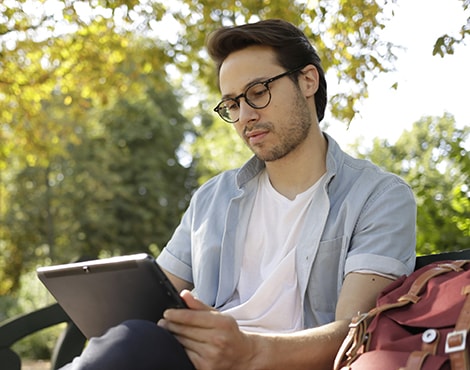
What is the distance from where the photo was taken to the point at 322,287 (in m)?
2.79

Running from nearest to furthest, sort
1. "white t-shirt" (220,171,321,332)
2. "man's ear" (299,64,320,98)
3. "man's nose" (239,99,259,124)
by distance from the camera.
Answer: "white t-shirt" (220,171,321,332) < "man's nose" (239,99,259,124) < "man's ear" (299,64,320,98)

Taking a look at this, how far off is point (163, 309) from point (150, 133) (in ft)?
108

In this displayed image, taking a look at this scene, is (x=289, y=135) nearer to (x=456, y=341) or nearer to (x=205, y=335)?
(x=205, y=335)

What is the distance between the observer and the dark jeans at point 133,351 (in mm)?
2035

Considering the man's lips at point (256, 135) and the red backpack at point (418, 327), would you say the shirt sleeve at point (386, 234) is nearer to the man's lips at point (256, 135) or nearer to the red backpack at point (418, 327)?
the red backpack at point (418, 327)

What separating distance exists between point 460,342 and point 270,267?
103 cm

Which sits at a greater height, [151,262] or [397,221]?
[151,262]

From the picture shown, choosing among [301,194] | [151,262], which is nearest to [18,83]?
[301,194]

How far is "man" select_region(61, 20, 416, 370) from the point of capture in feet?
8.82

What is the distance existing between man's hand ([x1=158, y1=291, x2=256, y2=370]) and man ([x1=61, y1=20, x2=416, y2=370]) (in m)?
0.26

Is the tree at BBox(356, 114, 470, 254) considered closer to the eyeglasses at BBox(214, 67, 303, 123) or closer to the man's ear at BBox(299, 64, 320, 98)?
the man's ear at BBox(299, 64, 320, 98)

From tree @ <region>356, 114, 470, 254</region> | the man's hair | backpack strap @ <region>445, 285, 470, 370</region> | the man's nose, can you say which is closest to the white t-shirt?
the man's nose

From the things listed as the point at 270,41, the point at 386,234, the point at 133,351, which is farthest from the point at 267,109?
the point at 133,351

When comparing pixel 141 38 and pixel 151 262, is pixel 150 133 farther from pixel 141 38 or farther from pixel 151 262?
pixel 151 262
